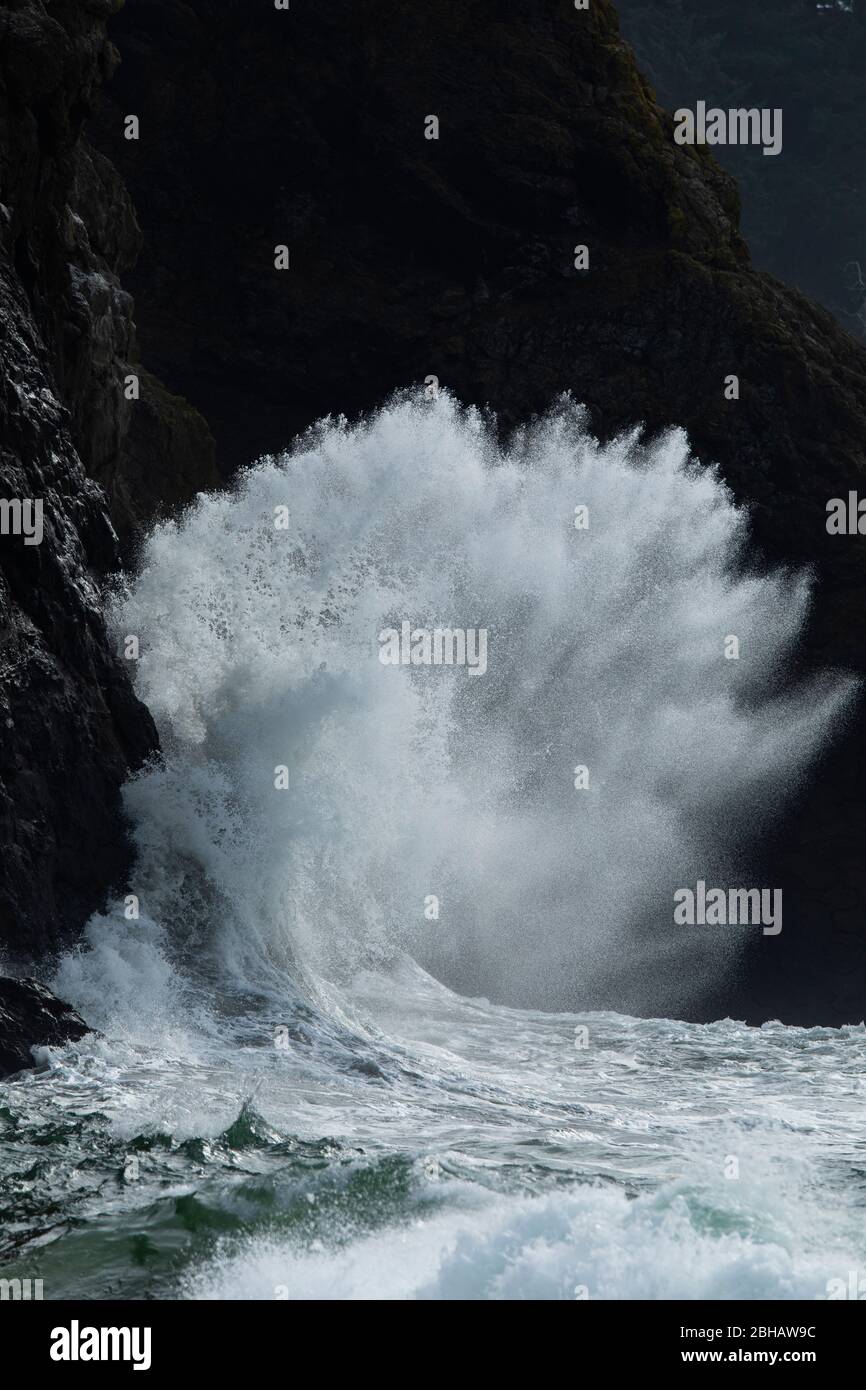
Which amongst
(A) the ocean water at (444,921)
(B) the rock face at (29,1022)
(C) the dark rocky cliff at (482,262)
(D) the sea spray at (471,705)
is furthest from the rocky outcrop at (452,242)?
(B) the rock face at (29,1022)

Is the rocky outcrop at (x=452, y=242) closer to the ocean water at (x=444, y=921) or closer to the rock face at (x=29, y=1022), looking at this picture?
the ocean water at (x=444, y=921)

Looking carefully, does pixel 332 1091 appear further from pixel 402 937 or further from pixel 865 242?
pixel 865 242

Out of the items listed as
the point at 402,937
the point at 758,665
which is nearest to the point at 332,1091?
the point at 402,937

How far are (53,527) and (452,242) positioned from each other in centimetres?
1882

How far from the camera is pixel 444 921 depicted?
2759 cm

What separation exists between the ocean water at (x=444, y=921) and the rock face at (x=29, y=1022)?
9.7 inches

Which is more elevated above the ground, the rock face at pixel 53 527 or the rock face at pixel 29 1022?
the rock face at pixel 53 527

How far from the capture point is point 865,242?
77438 mm

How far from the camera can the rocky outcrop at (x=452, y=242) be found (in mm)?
33438

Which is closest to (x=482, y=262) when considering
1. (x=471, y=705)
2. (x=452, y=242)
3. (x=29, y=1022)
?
(x=452, y=242)

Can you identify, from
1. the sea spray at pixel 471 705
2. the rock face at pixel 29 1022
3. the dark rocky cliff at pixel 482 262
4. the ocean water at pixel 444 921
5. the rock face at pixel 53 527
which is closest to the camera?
the ocean water at pixel 444 921

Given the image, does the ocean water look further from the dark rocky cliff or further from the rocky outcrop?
the rocky outcrop

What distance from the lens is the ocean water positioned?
1015 cm

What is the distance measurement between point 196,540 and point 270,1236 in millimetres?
16886
